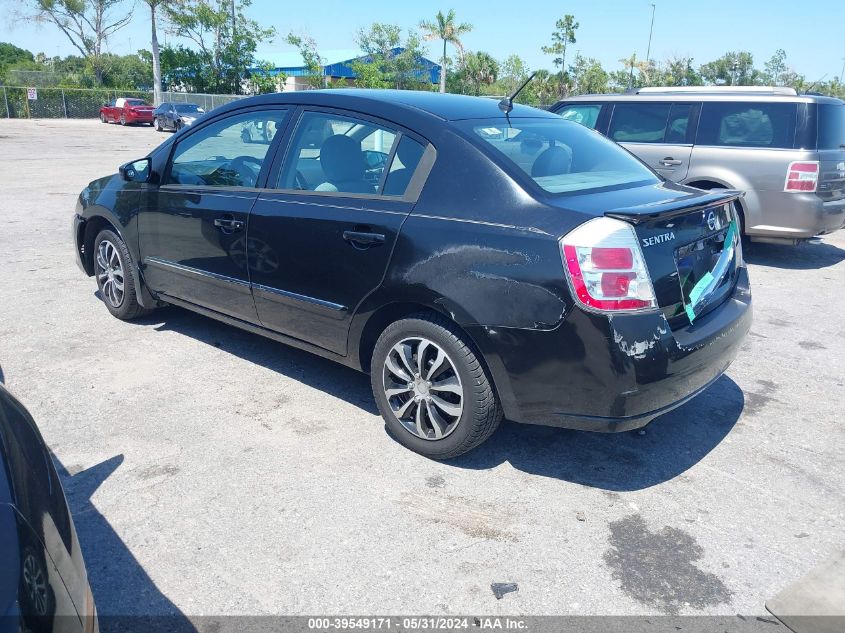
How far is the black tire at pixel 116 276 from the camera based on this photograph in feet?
17.1

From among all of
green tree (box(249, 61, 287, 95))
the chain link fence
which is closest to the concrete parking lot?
the chain link fence

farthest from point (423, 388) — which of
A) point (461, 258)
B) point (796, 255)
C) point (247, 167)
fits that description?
point (796, 255)

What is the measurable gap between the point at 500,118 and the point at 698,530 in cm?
231

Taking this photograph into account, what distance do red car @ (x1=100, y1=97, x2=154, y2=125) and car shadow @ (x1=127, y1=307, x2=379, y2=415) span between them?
→ 125 ft

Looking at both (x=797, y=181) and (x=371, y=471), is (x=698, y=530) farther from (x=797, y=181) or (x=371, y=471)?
(x=797, y=181)

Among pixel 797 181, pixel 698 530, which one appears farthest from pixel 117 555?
pixel 797 181

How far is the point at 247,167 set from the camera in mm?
4332

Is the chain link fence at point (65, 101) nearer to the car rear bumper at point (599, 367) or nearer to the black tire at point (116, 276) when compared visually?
the black tire at point (116, 276)

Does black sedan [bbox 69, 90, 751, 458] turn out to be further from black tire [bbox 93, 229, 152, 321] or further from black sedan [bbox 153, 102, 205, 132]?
black sedan [bbox 153, 102, 205, 132]

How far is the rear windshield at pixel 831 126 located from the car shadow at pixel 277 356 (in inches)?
237

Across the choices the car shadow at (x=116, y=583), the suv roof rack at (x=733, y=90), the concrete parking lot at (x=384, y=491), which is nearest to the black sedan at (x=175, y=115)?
the suv roof rack at (x=733, y=90)

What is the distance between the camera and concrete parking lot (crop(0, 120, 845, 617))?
2684 millimetres

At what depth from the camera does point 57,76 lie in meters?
48.0

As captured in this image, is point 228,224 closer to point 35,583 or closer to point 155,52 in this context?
point 35,583
